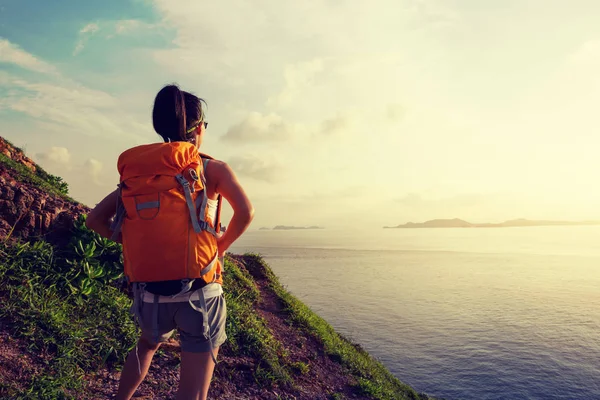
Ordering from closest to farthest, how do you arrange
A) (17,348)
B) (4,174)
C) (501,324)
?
(17,348) < (4,174) < (501,324)

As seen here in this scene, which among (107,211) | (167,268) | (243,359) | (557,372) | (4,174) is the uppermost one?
(4,174)

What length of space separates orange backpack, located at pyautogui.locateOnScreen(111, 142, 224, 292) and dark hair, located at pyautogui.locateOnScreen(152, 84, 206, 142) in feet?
0.62

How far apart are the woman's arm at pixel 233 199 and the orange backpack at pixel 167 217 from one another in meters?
0.13

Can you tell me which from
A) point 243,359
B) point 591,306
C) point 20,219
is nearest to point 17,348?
point 20,219

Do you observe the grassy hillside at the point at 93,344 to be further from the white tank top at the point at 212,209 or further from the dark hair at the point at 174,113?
the dark hair at the point at 174,113

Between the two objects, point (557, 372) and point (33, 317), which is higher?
point (33, 317)

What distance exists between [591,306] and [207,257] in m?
54.3

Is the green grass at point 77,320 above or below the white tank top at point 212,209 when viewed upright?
below

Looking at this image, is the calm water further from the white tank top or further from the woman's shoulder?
the woman's shoulder

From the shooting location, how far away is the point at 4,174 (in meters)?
8.01

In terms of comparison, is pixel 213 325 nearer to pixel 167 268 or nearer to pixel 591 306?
pixel 167 268

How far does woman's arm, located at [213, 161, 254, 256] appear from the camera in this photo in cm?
258

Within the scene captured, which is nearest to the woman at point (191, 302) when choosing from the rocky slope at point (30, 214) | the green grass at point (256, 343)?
the green grass at point (256, 343)

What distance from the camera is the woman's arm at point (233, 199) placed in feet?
8.48
